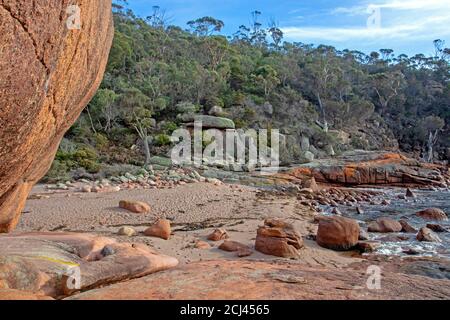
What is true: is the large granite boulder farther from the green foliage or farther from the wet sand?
the wet sand

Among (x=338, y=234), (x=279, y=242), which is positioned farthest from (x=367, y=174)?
(x=279, y=242)

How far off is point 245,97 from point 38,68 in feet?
89.3

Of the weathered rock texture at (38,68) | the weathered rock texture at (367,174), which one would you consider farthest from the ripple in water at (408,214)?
the weathered rock texture at (38,68)

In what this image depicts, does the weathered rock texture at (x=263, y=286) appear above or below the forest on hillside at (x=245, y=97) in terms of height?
below

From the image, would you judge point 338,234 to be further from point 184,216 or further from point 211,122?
point 211,122

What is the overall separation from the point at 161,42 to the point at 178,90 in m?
12.4

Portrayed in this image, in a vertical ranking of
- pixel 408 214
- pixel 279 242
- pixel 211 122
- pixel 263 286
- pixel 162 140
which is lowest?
pixel 408 214

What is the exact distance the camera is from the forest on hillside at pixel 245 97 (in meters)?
20.4

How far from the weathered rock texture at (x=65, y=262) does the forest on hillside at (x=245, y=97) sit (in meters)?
11.4

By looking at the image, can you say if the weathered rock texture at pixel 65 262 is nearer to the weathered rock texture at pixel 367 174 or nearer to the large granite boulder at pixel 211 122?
the weathered rock texture at pixel 367 174

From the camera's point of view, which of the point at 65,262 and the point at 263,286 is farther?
the point at 65,262

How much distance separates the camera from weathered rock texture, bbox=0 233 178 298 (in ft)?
9.04

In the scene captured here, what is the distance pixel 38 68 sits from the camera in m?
2.21
